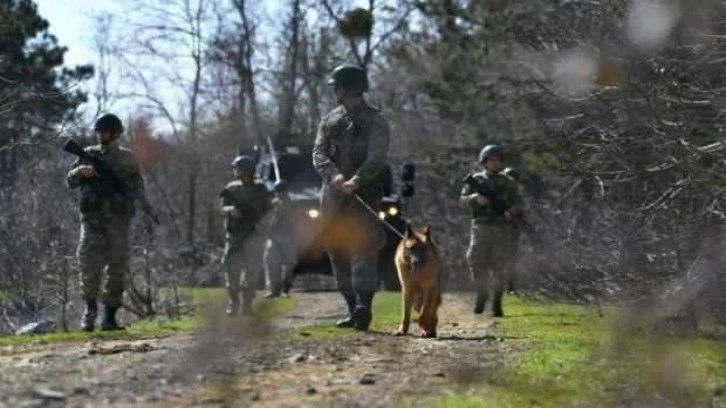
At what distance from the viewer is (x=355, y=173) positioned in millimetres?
12133

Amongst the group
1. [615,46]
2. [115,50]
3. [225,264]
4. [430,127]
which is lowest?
[225,264]

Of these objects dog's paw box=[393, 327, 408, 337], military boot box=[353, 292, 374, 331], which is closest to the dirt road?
dog's paw box=[393, 327, 408, 337]

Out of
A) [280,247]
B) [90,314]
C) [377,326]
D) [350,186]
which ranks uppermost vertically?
[280,247]

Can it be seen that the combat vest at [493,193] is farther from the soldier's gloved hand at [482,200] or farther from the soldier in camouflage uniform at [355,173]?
the soldier in camouflage uniform at [355,173]

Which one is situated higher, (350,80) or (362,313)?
(350,80)

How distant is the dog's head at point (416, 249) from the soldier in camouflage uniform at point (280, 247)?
1060cm

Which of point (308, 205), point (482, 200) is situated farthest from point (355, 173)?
point (308, 205)

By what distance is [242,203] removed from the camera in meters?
17.2

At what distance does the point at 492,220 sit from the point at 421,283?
187 inches

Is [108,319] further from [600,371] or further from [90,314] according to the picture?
[600,371]

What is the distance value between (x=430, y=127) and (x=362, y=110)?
32.7 metres

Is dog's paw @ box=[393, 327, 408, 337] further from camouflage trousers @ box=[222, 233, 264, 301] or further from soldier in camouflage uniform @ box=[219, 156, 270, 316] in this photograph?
camouflage trousers @ box=[222, 233, 264, 301]

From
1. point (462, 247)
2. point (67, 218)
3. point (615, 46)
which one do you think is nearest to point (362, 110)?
point (615, 46)

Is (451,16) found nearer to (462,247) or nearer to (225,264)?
(462,247)
